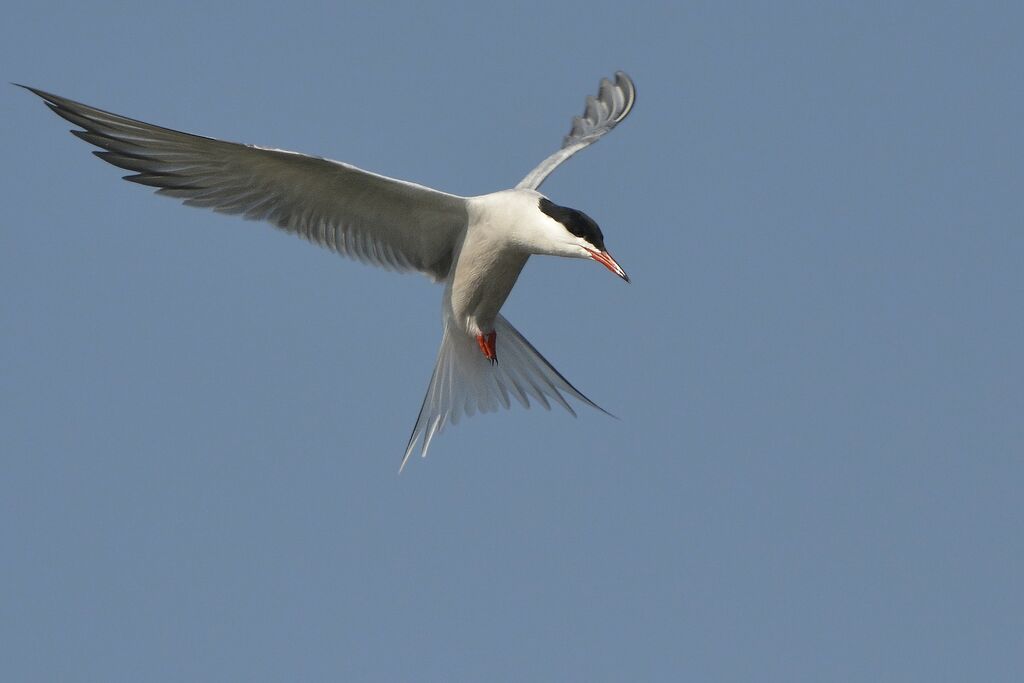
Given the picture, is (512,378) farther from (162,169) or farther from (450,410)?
(162,169)

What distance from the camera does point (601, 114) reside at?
10.2 meters

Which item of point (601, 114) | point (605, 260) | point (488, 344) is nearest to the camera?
point (605, 260)

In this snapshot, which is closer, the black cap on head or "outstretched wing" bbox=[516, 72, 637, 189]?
the black cap on head

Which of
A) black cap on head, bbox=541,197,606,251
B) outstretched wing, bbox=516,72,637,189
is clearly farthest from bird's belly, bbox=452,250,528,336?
outstretched wing, bbox=516,72,637,189

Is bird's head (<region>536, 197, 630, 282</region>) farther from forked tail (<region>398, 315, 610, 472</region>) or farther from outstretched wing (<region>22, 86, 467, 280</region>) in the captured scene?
forked tail (<region>398, 315, 610, 472</region>)

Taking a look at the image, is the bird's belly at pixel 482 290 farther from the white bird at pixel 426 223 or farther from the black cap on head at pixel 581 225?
the black cap on head at pixel 581 225

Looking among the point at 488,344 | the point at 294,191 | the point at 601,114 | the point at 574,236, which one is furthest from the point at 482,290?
the point at 601,114

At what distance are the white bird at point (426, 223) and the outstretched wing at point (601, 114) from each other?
10 cm

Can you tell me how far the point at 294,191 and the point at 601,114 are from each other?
301 cm

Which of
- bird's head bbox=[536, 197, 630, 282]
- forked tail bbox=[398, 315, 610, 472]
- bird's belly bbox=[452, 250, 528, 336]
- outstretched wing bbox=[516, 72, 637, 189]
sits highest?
outstretched wing bbox=[516, 72, 637, 189]

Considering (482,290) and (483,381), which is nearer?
(482,290)

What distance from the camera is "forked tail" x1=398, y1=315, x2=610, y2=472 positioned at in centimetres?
874

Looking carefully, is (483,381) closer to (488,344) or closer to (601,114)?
(488,344)

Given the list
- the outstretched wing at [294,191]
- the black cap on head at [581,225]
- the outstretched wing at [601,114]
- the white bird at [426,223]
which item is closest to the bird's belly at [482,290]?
the white bird at [426,223]
